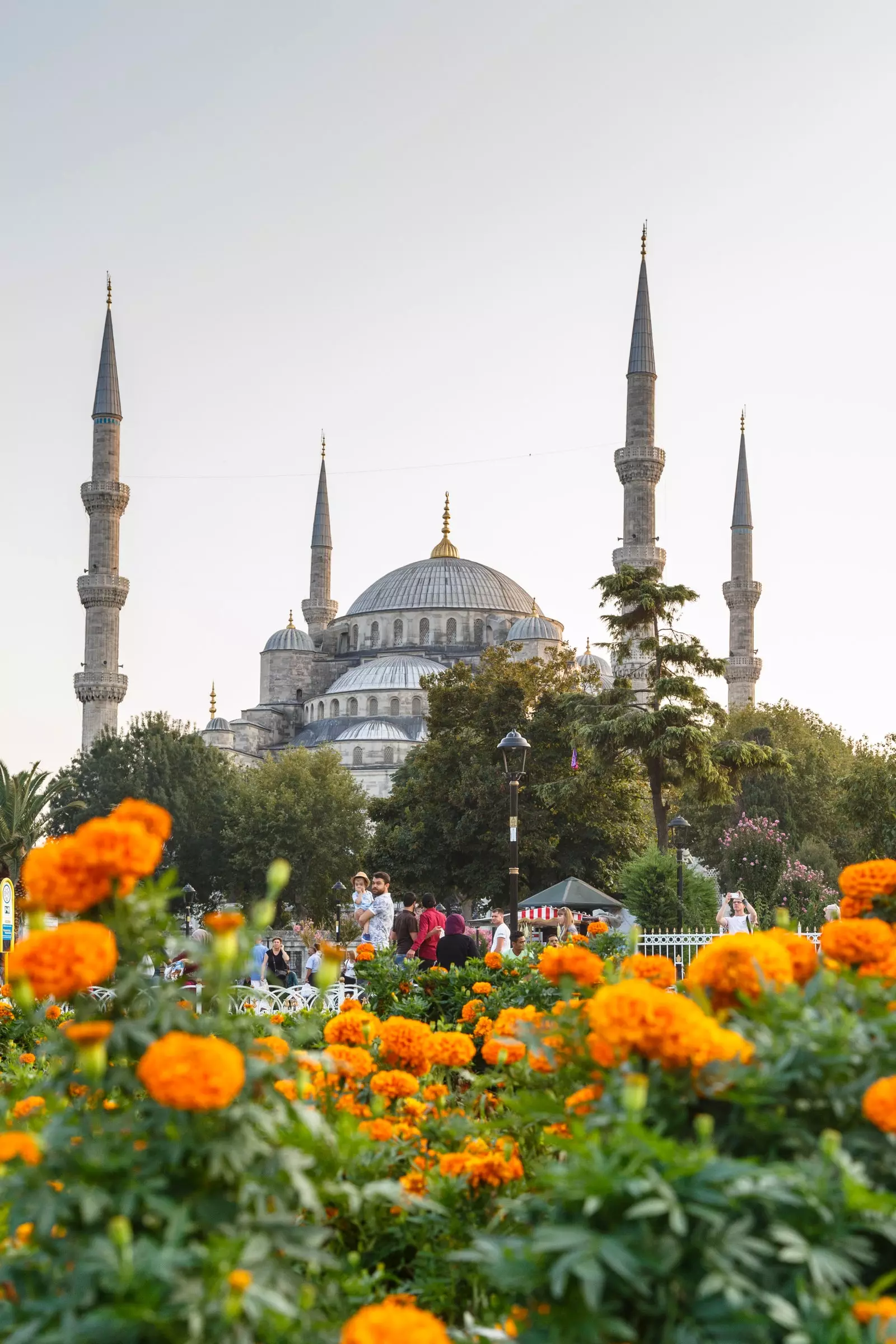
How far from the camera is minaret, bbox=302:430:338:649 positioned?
73.9 m

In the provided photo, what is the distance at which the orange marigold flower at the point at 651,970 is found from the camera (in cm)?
322

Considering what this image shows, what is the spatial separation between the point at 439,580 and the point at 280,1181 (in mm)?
69989

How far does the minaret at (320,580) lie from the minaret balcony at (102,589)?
2413 cm

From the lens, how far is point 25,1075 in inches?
206

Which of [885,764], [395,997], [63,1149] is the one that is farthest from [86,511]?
[63,1149]

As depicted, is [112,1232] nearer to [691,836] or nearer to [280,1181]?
[280,1181]

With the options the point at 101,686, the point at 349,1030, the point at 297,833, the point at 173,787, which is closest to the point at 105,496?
the point at 101,686

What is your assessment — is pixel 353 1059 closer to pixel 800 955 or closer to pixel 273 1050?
pixel 273 1050

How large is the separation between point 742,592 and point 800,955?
55947 millimetres

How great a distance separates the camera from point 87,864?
2.40 metres

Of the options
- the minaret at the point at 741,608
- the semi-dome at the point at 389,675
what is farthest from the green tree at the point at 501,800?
the semi-dome at the point at 389,675

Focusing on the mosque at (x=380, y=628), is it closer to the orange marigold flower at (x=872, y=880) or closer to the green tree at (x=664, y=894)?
the green tree at (x=664, y=894)

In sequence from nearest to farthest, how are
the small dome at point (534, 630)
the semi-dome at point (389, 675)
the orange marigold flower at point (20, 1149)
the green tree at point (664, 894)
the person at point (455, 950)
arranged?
the orange marigold flower at point (20, 1149)
the person at point (455, 950)
the green tree at point (664, 894)
the semi-dome at point (389, 675)
the small dome at point (534, 630)

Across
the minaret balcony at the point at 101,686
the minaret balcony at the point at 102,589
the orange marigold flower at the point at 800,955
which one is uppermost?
the minaret balcony at the point at 102,589
